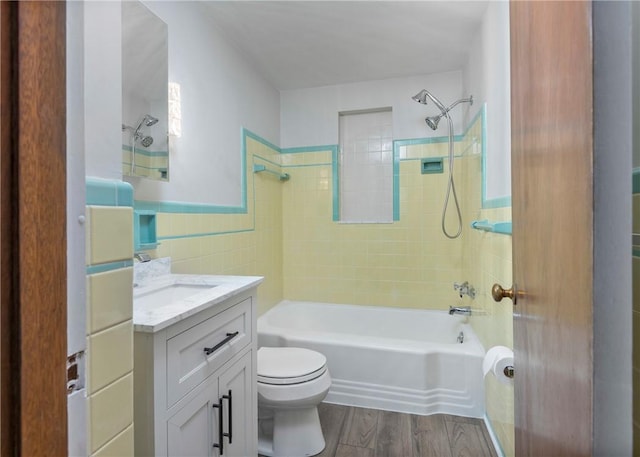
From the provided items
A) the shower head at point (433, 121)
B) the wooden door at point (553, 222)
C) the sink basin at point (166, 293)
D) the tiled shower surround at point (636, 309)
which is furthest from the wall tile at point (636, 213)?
the shower head at point (433, 121)

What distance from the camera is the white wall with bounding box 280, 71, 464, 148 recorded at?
2701mm

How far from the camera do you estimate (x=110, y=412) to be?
22.0 inches

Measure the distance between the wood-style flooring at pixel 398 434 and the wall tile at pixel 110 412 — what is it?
1.39 m

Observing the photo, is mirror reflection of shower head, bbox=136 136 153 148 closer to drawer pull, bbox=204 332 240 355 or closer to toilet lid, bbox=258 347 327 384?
drawer pull, bbox=204 332 240 355

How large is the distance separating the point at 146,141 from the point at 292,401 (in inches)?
54.7

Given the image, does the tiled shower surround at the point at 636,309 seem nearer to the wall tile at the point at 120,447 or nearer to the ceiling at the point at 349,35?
the wall tile at the point at 120,447

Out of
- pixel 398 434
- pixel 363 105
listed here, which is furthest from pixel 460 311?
pixel 363 105

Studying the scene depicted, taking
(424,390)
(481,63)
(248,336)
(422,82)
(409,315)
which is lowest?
(424,390)

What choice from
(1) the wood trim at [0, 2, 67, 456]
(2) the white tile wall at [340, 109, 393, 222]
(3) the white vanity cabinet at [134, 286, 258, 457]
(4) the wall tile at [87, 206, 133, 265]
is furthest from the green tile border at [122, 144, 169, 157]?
(2) the white tile wall at [340, 109, 393, 222]

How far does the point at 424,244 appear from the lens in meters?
2.78

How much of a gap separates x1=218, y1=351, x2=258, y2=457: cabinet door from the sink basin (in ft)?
1.15

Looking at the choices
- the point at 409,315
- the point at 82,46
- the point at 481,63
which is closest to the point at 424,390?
the point at 409,315

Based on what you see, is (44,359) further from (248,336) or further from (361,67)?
(361,67)

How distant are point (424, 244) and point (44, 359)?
106 inches
